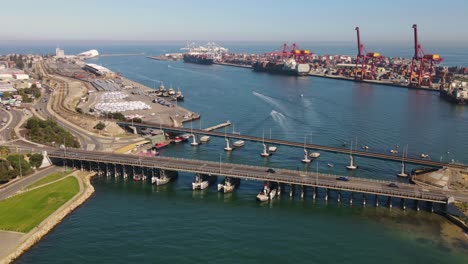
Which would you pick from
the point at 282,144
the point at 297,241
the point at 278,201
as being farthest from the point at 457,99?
the point at 297,241

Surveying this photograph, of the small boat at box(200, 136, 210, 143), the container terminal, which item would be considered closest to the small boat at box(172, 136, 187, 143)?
the small boat at box(200, 136, 210, 143)

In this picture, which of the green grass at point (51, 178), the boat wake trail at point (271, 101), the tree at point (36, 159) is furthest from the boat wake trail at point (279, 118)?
the tree at point (36, 159)

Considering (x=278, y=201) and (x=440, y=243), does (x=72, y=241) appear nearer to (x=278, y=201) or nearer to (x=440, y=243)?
(x=278, y=201)

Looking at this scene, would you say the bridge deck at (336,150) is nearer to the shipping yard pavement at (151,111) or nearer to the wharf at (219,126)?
the wharf at (219,126)

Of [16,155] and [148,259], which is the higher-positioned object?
[16,155]

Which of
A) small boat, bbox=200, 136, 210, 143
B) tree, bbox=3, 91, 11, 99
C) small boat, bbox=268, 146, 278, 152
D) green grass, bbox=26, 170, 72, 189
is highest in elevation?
tree, bbox=3, 91, 11, 99

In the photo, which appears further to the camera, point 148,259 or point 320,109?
point 320,109

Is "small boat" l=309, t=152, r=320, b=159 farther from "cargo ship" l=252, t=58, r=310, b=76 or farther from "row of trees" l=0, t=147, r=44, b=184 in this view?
"cargo ship" l=252, t=58, r=310, b=76
